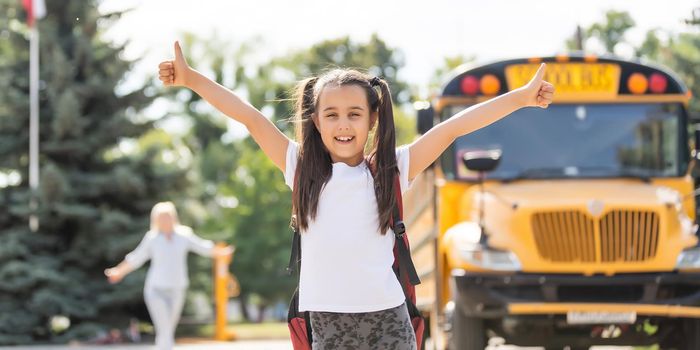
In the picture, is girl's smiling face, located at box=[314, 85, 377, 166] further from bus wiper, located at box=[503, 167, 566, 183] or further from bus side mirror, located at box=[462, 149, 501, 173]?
bus wiper, located at box=[503, 167, 566, 183]

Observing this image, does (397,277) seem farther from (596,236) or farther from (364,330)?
(596,236)

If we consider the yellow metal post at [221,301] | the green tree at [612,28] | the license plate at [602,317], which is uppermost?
the green tree at [612,28]

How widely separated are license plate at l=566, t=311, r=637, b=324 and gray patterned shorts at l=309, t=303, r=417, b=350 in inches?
176

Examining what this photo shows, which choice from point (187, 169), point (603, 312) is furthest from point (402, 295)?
point (187, 169)

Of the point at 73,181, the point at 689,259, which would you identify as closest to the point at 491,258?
the point at 689,259

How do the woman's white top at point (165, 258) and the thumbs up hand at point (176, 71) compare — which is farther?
the woman's white top at point (165, 258)

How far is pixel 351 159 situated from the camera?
3783mm

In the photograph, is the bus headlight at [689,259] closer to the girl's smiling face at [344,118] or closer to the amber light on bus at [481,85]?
the amber light on bus at [481,85]

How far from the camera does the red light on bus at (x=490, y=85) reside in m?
8.72

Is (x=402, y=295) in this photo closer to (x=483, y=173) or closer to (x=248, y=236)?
(x=483, y=173)

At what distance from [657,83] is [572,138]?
0.73 m

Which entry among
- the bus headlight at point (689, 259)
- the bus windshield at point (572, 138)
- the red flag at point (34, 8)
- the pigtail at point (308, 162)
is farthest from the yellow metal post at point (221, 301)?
the pigtail at point (308, 162)

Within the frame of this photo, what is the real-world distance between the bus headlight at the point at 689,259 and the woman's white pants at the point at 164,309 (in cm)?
426

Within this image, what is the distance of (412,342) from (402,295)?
0.14 metres
